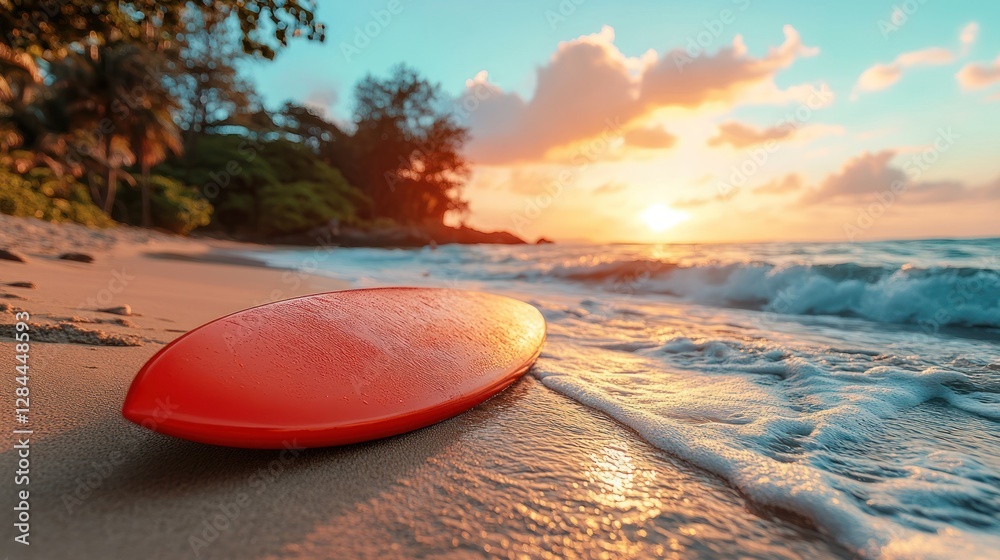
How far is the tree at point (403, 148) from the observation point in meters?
29.5

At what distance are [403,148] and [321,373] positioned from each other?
99.0 feet

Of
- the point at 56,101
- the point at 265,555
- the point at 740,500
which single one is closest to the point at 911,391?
the point at 740,500

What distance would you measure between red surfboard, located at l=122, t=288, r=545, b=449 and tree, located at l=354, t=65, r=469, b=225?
95.8ft

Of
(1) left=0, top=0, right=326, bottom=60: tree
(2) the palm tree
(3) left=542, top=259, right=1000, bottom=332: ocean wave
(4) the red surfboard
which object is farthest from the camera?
(2) the palm tree

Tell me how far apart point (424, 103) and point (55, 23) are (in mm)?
29018

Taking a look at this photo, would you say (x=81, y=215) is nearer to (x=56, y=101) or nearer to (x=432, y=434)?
(x=56, y=101)

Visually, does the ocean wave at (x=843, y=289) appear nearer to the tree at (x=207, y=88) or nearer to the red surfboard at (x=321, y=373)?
the red surfboard at (x=321, y=373)

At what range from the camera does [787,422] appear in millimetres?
1525

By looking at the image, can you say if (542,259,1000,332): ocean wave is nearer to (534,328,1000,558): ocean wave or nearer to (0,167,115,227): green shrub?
(534,328,1000,558): ocean wave

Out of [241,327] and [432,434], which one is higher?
[241,327]

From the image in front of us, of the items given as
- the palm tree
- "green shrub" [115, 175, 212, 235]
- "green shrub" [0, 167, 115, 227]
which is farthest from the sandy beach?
"green shrub" [115, 175, 212, 235]

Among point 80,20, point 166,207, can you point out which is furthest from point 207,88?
point 80,20

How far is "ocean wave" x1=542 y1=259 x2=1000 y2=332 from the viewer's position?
4312 millimetres

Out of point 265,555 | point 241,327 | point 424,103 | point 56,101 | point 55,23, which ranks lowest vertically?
point 265,555
